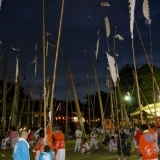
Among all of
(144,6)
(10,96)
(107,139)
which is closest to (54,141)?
(144,6)

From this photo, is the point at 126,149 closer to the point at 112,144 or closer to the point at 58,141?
the point at 58,141

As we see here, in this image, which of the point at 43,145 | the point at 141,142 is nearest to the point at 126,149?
the point at 141,142

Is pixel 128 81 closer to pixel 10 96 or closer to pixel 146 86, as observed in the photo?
pixel 146 86

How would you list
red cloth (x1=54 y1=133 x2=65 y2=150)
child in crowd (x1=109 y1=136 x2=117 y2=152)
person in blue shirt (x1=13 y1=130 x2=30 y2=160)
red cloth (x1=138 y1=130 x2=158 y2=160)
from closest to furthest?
person in blue shirt (x1=13 y1=130 x2=30 y2=160), red cloth (x1=138 y1=130 x2=158 y2=160), red cloth (x1=54 y1=133 x2=65 y2=150), child in crowd (x1=109 y1=136 x2=117 y2=152)

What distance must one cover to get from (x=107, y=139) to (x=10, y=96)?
2536cm

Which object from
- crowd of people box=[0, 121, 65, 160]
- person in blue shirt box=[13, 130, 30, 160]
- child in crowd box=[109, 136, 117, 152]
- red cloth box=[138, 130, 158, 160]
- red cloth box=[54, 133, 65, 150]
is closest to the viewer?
person in blue shirt box=[13, 130, 30, 160]

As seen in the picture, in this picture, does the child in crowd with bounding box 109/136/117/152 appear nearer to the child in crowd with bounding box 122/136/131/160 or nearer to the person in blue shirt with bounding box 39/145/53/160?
the child in crowd with bounding box 122/136/131/160

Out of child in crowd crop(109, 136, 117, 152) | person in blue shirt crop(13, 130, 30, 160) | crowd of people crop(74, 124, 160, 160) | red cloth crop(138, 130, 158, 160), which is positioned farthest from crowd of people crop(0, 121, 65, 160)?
child in crowd crop(109, 136, 117, 152)

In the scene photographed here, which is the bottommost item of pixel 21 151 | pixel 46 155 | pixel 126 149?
pixel 126 149

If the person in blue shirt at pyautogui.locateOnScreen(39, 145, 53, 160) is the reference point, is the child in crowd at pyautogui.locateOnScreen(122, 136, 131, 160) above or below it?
below

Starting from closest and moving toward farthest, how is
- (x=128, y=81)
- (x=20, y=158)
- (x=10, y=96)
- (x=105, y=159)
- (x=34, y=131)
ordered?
(x=20, y=158)
(x=105, y=159)
(x=34, y=131)
(x=128, y=81)
(x=10, y=96)

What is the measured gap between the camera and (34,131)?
2462cm

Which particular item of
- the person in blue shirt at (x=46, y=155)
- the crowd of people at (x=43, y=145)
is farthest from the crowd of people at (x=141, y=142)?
the person in blue shirt at (x=46, y=155)

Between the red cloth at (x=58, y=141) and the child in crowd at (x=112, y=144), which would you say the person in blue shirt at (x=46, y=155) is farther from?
the child in crowd at (x=112, y=144)
